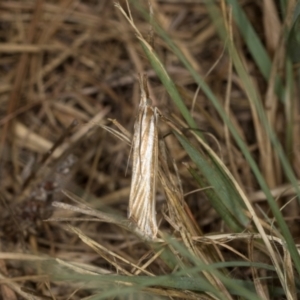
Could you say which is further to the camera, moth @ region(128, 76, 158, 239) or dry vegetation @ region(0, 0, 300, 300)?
dry vegetation @ region(0, 0, 300, 300)

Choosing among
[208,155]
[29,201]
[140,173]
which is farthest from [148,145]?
[29,201]

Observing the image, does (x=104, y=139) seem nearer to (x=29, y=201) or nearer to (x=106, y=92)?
(x=106, y=92)

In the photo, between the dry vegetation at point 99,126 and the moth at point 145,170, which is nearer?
the moth at point 145,170

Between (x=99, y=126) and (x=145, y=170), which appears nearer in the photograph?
(x=145, y=170)
